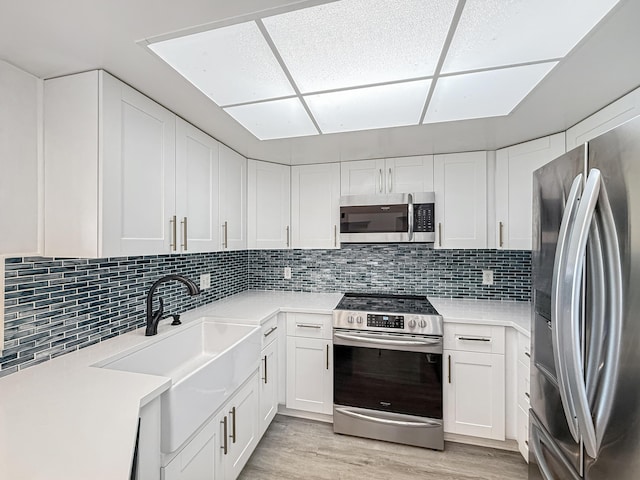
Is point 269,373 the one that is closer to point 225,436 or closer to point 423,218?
point 225,436

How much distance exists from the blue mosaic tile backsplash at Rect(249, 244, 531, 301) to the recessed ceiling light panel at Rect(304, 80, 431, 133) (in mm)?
1279

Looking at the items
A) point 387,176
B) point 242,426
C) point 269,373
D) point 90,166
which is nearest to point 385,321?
point 269,373

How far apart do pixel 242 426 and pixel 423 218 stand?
1.97 meters

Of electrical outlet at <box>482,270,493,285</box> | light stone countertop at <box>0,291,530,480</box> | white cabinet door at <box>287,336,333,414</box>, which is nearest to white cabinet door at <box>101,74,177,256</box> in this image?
light stone countertop at <box>0,291,530,480</box>

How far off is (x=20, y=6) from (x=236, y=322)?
1716mm

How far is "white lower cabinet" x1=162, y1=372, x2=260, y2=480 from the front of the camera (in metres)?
1.18

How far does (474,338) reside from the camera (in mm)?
1962

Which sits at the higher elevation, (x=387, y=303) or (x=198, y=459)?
(x=387, y=303)

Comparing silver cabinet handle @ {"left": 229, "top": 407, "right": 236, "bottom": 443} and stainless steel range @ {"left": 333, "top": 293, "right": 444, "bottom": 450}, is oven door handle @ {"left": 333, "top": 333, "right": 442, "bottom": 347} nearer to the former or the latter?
stainless steel range @ {"left": 333, "top": 293, "right": 444, "bottom": 450}

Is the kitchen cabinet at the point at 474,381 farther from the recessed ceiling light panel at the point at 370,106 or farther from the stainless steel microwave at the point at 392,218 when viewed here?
the recessed ceiling light panel at the point at 370,106

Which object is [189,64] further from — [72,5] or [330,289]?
[330,289]

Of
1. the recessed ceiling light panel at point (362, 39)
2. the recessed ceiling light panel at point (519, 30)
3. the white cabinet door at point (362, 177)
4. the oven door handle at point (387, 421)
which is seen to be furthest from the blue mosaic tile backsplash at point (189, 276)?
the recessed ceiling light panel at point (519, 30)

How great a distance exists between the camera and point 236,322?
1942mm

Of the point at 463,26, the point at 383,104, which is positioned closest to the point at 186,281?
the point at 383,104
